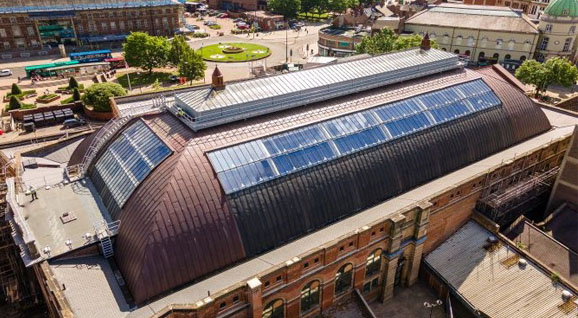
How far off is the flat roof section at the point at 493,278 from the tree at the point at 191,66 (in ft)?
241

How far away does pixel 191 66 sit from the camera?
9694 cm

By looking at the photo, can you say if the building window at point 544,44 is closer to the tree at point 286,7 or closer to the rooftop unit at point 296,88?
the rooftop unit at point 296,88

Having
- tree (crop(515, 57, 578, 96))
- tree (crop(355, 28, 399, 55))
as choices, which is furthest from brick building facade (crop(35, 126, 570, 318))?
tree (crop(355, 28, 399, 55))

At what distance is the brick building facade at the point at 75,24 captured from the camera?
122 m

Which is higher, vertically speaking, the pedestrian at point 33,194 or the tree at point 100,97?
the pedestrian at point 33,194

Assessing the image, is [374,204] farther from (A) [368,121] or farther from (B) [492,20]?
(B) [492,20]

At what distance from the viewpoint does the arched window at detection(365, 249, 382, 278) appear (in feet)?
121

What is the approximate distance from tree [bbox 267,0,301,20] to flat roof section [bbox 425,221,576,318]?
145 meters

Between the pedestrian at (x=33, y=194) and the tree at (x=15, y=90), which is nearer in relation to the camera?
the pedestrian at (x=33, y=194)

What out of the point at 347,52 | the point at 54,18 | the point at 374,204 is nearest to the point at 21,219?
the point at 374,204

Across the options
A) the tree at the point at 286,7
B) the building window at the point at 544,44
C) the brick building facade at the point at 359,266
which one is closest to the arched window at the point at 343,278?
the brick building facade at the point at 359,266

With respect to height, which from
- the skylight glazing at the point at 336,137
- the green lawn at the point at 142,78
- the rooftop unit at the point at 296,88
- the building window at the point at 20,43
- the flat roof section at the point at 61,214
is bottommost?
the green lawn at the point at 142,78

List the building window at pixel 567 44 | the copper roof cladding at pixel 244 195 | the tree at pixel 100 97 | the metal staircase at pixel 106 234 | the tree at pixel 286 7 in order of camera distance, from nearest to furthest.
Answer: the copper roof cladding at pixel 244 195 → the metal staircase at pixel 106 234 → the tree at pixel 100 97 → the building window at pixel 567 44 → the tree at pixel 286 7

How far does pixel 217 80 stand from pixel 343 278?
21.5m
